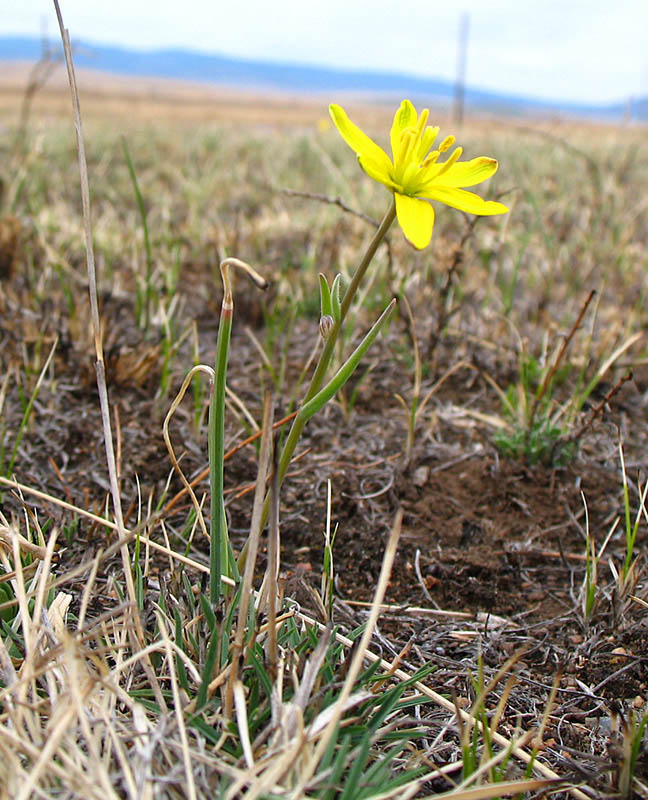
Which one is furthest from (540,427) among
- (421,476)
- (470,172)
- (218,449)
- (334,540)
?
(218,449)

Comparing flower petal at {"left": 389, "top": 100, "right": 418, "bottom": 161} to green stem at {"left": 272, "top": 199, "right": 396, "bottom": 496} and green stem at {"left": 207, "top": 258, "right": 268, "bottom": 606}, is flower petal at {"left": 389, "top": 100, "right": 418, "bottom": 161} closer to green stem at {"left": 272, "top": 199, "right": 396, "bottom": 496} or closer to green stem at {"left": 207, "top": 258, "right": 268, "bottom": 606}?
green stem at {"left": 272, "top": 199, "right": 396, "bottom": 496}

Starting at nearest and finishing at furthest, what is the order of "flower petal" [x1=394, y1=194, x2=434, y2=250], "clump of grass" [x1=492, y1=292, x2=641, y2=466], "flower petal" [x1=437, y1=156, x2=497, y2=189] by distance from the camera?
"flower petal" [x1=394, y1=194, x2=434, y2=250] < "flower petal" [x1=437, y1=156, x2=497, y2=189] < "clump of grass" [x1=492, y1=292, x2=641, y2=466]

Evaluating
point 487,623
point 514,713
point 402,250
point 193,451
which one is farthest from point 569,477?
point 402,250

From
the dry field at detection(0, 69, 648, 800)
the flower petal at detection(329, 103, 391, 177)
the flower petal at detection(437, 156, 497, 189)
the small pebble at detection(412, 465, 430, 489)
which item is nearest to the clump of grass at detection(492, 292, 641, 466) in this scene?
the dry field at detection(0, 69, 648, 800)

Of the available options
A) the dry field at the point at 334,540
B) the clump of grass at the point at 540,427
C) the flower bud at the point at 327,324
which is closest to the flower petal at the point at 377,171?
the flower bud at the point at 327,324

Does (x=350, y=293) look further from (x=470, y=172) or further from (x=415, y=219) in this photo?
(x=470, y=172)

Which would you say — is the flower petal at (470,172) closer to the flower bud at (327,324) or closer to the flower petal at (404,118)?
the flower petal at (404,118)
